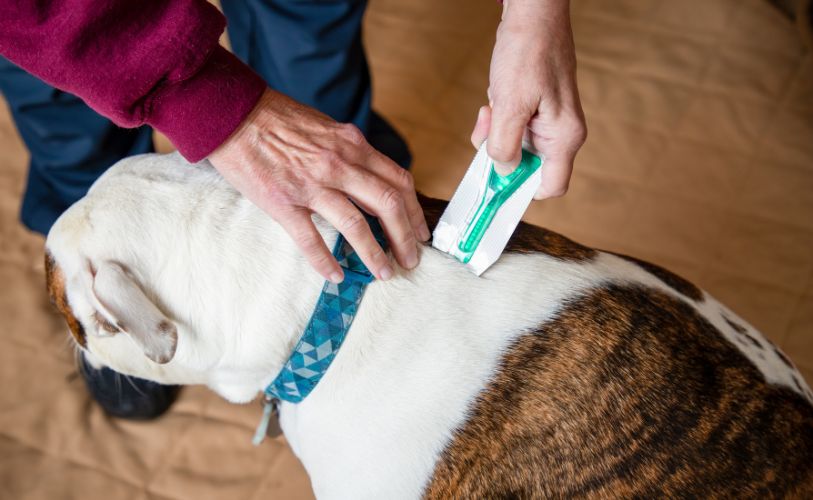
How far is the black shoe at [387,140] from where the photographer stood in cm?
234

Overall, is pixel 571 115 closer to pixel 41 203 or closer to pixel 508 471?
pixel 508 471

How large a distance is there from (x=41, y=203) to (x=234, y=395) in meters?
1.08

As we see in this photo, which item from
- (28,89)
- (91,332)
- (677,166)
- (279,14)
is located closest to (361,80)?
(279,14)

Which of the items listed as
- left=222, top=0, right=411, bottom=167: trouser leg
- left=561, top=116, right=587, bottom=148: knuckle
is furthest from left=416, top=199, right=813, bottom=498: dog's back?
left=222, top=0, right=411, bottom=167: trouser leg

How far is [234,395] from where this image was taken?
4.43ft

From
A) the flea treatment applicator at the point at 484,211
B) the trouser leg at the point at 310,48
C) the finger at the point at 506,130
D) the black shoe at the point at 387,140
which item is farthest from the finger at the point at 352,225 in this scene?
the black shoe at the point at 387,140

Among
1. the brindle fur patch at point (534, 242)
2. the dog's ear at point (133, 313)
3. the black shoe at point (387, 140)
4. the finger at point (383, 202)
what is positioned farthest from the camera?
the black shoe at point (387, 140)

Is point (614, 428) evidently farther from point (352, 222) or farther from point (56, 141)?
point (56, 141)

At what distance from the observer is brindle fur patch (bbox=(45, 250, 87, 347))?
1.25 metres

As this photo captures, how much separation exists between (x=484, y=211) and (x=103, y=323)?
620 millimetres

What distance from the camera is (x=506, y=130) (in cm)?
122

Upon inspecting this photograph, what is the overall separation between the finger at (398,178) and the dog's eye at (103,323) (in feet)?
1.53

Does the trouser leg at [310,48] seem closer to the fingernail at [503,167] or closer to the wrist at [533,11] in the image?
the wrist at [533,11]

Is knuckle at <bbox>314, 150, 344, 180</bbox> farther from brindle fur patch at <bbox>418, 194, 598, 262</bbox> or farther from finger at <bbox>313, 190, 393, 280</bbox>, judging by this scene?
brindle fur patch at <bbox>418, 194, 598, 262</bbox>
